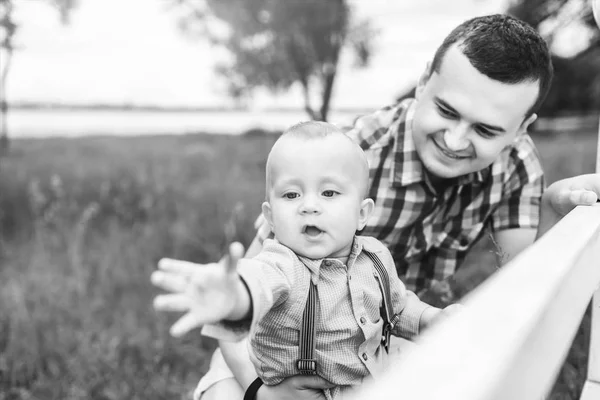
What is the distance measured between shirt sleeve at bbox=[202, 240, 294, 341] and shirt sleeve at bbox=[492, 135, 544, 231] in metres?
1.14

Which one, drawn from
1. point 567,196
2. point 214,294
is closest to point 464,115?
point 567,196

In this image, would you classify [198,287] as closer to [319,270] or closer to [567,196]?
[319,270]

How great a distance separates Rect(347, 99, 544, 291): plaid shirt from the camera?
6.79 ft

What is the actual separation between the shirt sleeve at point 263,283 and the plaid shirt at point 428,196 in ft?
2.67

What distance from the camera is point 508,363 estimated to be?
1.83ft

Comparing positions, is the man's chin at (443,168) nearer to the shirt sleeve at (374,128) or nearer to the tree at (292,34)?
the shirt sleeve at (374,128)

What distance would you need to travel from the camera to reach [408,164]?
80.3 inches

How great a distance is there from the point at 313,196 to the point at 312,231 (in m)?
0.08

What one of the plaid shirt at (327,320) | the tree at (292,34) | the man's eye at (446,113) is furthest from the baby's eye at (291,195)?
the tree at (292,34)

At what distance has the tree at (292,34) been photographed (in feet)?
30.6

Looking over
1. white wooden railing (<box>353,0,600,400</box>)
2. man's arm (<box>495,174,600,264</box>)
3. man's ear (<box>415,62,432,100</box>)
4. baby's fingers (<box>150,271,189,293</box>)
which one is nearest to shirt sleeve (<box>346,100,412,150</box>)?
man's ear (<box>415,62,432,100</box>)

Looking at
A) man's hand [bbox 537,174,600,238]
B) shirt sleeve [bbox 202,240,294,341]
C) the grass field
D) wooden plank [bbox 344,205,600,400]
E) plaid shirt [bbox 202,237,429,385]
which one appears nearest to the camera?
wooden plank [bbox 344,205,600,400]

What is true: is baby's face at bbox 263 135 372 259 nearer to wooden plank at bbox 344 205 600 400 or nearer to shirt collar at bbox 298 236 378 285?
shirt collar at bbox 298 236 378 285

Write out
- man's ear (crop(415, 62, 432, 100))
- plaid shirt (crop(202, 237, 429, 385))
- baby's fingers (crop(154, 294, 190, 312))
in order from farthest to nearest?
man's ear (crop(415, 62, 432, 100)), plaid shirt (crop(202, 237, 429, 385)), baby's fingers (crop(154, 294, 190, 312))
